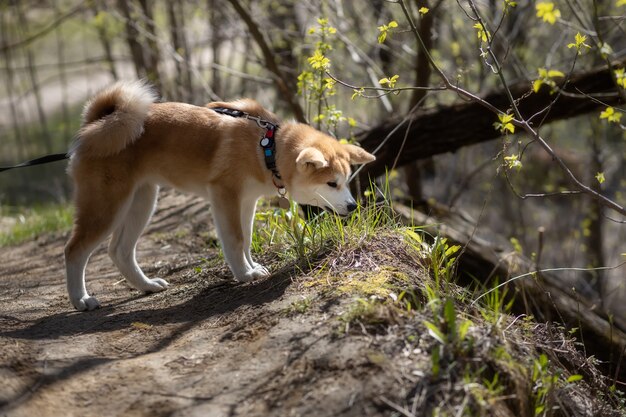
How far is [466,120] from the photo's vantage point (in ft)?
20.7

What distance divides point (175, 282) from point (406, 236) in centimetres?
173

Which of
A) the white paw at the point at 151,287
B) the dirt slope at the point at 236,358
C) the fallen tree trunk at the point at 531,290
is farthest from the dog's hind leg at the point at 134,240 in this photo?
the fallen tree trunk at the point at 531,290

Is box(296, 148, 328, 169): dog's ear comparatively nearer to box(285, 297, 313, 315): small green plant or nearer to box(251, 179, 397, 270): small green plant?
box(251, 179, 397, 270): small green plant

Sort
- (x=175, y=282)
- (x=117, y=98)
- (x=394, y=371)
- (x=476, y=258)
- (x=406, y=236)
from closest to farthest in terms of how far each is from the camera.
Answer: (x=394, y=371)
(x=406, y=236)
(x=117, y=98)
(x=175, y=282)
(x=476, y=258)

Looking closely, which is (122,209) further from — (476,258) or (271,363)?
(476,258)

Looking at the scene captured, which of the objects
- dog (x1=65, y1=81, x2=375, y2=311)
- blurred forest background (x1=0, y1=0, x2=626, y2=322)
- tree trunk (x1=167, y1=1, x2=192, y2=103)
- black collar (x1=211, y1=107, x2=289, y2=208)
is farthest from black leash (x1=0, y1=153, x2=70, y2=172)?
tree trunk (x1=167, y1=1, x2=192, y2=103)

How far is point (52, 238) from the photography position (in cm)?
671

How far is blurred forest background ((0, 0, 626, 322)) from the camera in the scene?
6.29m

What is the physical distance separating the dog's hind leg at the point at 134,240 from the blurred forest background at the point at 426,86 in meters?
1.43

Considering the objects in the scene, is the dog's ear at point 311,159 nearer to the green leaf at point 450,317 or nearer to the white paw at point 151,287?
the white paw at point 151,287

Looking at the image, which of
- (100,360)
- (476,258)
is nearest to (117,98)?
(100,360)

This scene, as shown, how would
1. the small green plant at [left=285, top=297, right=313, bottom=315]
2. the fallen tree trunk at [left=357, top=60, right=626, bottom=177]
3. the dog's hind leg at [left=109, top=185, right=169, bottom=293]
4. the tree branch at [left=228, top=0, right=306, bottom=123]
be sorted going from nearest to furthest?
1. the small green plant at [left=285, top=297, right=313, bottom=315]
2. the dog's hind leg at [left=109, top=185, right=169, bottom=293]
3. the fallen tree trunk at [left=357, top=60, right=626, bottom=177]
4. the tree branch at [left=228, top=0, right=306, bottom=123]

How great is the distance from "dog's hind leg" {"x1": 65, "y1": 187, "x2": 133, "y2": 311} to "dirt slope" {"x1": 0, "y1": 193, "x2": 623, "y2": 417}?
0.12 meters

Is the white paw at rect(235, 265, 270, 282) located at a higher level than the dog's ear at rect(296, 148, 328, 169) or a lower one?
lower
